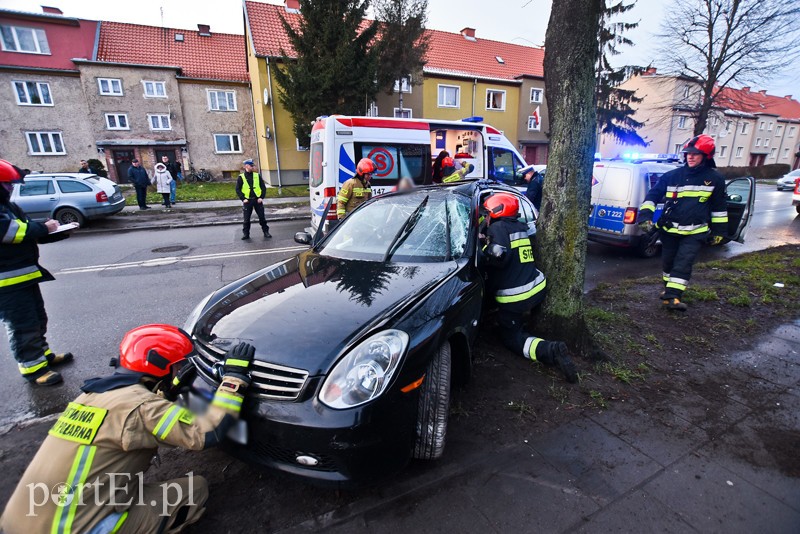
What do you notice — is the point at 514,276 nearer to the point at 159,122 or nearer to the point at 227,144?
the point at 227,144

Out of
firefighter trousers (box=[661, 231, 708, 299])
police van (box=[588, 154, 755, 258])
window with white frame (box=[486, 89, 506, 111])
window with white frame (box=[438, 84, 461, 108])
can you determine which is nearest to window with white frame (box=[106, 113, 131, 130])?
window with white frame (box=[438, 84, 461, 108])

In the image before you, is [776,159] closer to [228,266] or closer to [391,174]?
[391,174]

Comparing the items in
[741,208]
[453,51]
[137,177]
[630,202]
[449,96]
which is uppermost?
[453,51]

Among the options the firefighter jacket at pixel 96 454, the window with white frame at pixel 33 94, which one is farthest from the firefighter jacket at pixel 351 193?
the window with white frame at pixel 33 94

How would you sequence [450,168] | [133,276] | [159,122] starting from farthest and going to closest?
1. [159,122]
2. [450,168]
3. [133,276]

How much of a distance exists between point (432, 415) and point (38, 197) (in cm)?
1292

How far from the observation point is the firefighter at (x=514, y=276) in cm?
325

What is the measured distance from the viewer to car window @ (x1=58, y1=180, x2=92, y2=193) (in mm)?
10304

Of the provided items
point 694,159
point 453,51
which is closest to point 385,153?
point 694,159

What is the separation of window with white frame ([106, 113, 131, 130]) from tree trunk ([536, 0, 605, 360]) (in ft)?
91.2

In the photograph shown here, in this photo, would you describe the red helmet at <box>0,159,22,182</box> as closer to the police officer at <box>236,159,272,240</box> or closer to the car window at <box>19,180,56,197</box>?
the police officer at <box>236,159,272,240</box>

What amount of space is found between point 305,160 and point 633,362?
67.8 feet

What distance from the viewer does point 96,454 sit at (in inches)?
60.1

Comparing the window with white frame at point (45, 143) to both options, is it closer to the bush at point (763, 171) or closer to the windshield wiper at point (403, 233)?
the windshield wiper at point (403, 233)
